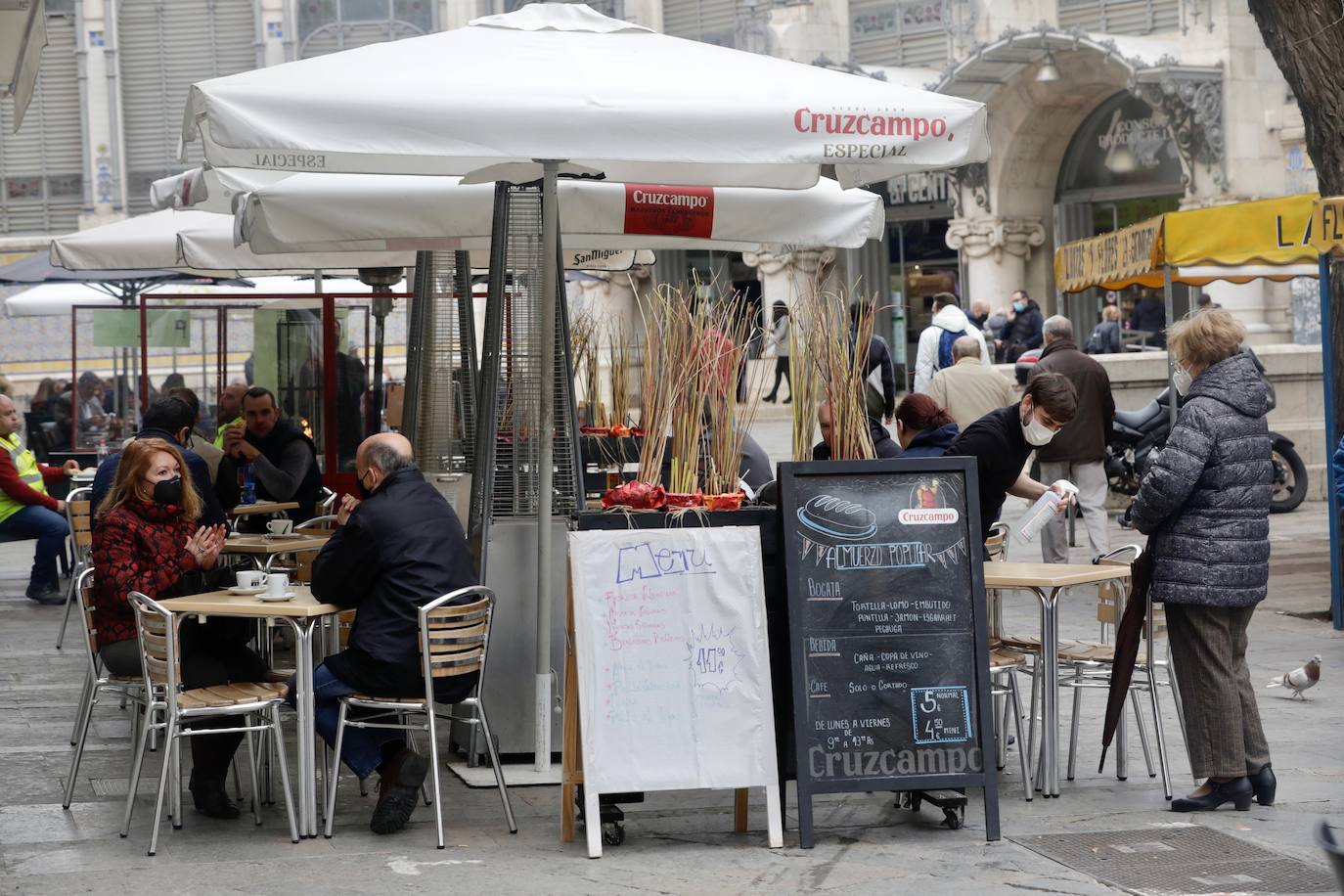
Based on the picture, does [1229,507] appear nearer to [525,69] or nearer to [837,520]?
[837,520]

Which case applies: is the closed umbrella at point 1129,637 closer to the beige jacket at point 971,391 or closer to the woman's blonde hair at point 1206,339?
the woman's blonde hair at point 1206,339

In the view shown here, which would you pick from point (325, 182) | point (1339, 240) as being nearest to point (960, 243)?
point (1339, 240)

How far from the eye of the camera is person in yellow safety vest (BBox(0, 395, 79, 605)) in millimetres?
11586

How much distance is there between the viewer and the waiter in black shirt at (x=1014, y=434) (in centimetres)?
610

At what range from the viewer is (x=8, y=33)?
7.45 m

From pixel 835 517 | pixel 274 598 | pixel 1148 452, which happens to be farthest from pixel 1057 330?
pixel 274 598

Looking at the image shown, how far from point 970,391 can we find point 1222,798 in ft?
20.9

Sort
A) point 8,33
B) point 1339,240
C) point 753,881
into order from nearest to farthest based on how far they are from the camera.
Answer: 1. point 753,881
2. point 8,33
3. point 1339,240

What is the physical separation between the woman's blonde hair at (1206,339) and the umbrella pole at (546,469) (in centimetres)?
236

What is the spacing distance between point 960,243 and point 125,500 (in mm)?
19867

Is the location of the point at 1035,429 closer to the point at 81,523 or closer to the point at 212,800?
the point at 212,800

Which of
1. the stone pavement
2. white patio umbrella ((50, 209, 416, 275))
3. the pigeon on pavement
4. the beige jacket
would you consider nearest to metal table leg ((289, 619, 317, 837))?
the stone pavement

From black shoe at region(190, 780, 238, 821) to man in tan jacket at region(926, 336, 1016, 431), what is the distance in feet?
23.0

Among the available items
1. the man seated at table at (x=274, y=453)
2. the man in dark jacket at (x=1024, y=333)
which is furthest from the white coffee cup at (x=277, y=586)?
the man in dark jacket at (x=1024, y=333)
